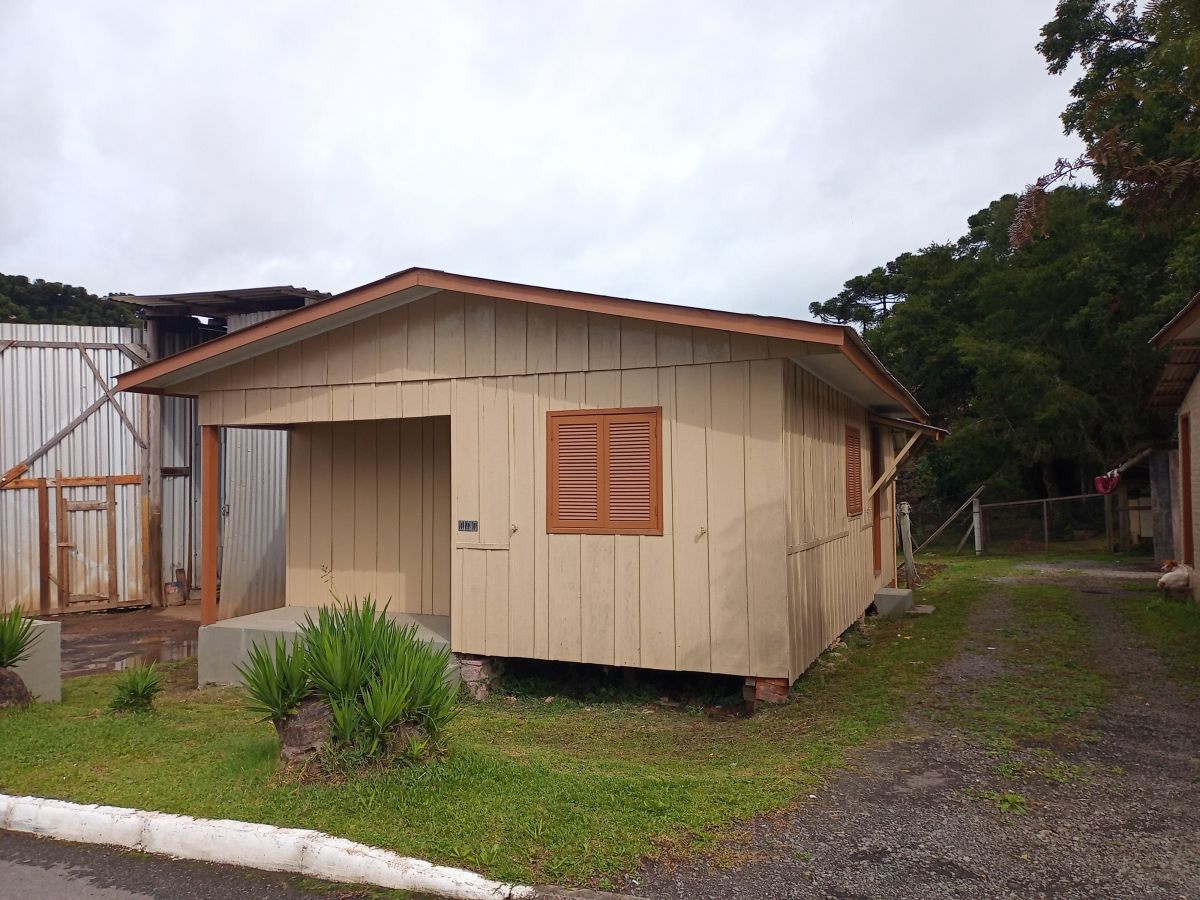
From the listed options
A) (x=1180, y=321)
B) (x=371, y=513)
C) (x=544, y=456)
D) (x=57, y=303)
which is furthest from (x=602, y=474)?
(x=57, y=303)

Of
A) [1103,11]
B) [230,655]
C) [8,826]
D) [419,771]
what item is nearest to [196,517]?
[230,655]

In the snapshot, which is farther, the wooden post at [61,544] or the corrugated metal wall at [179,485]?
the corrugated metal wall at [179,485]

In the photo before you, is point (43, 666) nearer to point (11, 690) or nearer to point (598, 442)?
point (11, 690)

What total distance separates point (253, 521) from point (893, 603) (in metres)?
9.17

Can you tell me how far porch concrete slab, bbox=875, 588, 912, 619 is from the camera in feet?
36.6

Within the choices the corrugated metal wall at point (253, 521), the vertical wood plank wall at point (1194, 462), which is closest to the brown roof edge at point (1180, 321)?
the vertical wood plank wall at point (1194, 462)

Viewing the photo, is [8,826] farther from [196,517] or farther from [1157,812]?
[196,517]

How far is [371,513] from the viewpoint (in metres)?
9.52

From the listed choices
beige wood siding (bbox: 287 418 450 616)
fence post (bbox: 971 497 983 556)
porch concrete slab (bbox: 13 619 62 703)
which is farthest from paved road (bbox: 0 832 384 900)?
fence post (bbox: 971 497 983 556)

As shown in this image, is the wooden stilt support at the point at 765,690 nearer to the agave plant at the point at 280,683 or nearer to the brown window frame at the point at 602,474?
the brown window frame at the point at 602,474

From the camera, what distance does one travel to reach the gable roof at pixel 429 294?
6.23 meters

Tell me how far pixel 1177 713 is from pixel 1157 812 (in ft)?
7.73

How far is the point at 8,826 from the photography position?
448cm

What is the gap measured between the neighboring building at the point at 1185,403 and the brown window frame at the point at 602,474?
6135mm
